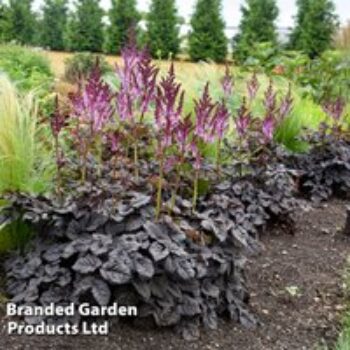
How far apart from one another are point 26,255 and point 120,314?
495mm

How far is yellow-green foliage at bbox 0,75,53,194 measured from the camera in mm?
3330

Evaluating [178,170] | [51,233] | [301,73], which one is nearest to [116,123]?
[178,170]

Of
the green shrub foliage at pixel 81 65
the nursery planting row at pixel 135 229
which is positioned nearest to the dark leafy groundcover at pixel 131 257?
the nursery planting row at pixel 135 229

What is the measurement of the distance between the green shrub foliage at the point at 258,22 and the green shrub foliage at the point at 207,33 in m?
0.45

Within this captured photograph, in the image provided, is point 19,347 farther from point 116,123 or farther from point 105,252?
point 116,123

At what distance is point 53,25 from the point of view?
20.0 metres

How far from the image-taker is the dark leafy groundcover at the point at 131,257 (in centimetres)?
258

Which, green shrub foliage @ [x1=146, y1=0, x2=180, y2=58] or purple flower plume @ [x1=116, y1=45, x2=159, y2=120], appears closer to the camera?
purple flower plume @ [x1=116, y1=45, x2=159, y2=120]

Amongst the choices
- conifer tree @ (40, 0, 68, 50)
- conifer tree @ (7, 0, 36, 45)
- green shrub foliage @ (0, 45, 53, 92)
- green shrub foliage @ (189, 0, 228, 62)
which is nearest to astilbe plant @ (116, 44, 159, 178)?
green shrub foliage @ (0, 45, 53, 92)

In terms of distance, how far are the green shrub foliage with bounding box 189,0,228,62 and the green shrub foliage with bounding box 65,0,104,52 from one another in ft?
9.00

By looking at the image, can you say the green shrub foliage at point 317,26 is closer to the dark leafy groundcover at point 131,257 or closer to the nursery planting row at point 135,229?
the nursery planting row at point 135,229

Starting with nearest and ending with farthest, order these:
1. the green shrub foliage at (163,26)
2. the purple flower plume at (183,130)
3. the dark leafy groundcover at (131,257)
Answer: the dark leafy groundcover at (131,257), the purple flower plume at (183,130), the green shrub foliage at (163,26)

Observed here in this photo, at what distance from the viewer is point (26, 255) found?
288 centimetres

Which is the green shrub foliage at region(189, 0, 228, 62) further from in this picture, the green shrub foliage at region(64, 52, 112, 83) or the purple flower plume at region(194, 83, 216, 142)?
the purple flower plume at region(194, 83, 216, 142)
